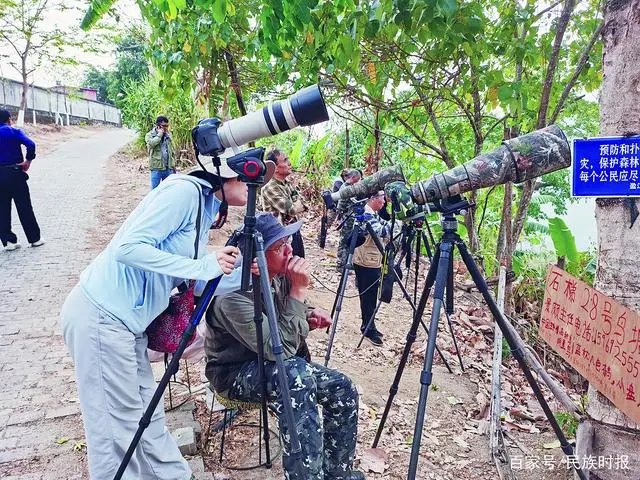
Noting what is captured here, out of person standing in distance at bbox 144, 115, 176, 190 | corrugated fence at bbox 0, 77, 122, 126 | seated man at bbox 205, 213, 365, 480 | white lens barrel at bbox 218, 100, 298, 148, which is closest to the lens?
white lens barrel at bbox 218, 100, 298, 148

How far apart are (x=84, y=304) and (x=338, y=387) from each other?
116cm

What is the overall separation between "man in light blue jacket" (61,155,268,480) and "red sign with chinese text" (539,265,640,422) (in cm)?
154

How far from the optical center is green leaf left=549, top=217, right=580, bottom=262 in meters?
6.09

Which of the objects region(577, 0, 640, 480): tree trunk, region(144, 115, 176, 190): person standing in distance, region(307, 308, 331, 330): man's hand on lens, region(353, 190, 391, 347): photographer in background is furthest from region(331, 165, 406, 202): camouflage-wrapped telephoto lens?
region(144, 115, 176, 190): person standing in distance

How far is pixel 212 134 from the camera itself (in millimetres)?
2059

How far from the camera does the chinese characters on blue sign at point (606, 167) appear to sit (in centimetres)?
200

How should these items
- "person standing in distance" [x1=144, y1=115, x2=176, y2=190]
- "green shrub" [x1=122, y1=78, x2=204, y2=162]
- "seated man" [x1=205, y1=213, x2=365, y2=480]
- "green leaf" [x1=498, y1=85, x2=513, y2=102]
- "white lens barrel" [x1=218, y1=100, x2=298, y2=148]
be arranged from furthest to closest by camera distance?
"green shrub" [x1=122, y1=78, x2=204, y2=162], "person standing in distance" [x1=144, y1=115, x2=176, y2=190], "green leaf" [x1=498, y1=85, x2=513, y2=102], "seated man" [x1=205, y1=213, x2=365, y2=480], "white lens barrel" [x1=218, y1=100, x2=298, y2=148]

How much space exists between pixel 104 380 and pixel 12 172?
507 centimetres

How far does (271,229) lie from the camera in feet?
7.57

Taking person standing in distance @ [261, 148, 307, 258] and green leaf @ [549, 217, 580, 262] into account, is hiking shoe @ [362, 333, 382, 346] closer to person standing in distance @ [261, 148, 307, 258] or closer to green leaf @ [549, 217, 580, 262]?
person standing in distance @ [261, 148, 307, 258]

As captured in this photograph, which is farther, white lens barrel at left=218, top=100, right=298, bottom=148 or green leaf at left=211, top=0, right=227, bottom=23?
green leaf at left=211, top=0, right=227, bottom=23

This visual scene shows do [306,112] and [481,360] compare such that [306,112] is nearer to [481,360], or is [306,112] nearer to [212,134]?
[212,134]

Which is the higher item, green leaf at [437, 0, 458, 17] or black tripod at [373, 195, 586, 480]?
green leaf at [437, 0, 458, 17]

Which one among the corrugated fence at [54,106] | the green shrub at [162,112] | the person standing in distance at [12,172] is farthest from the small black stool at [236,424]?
the corrugated fence at [54,106]
